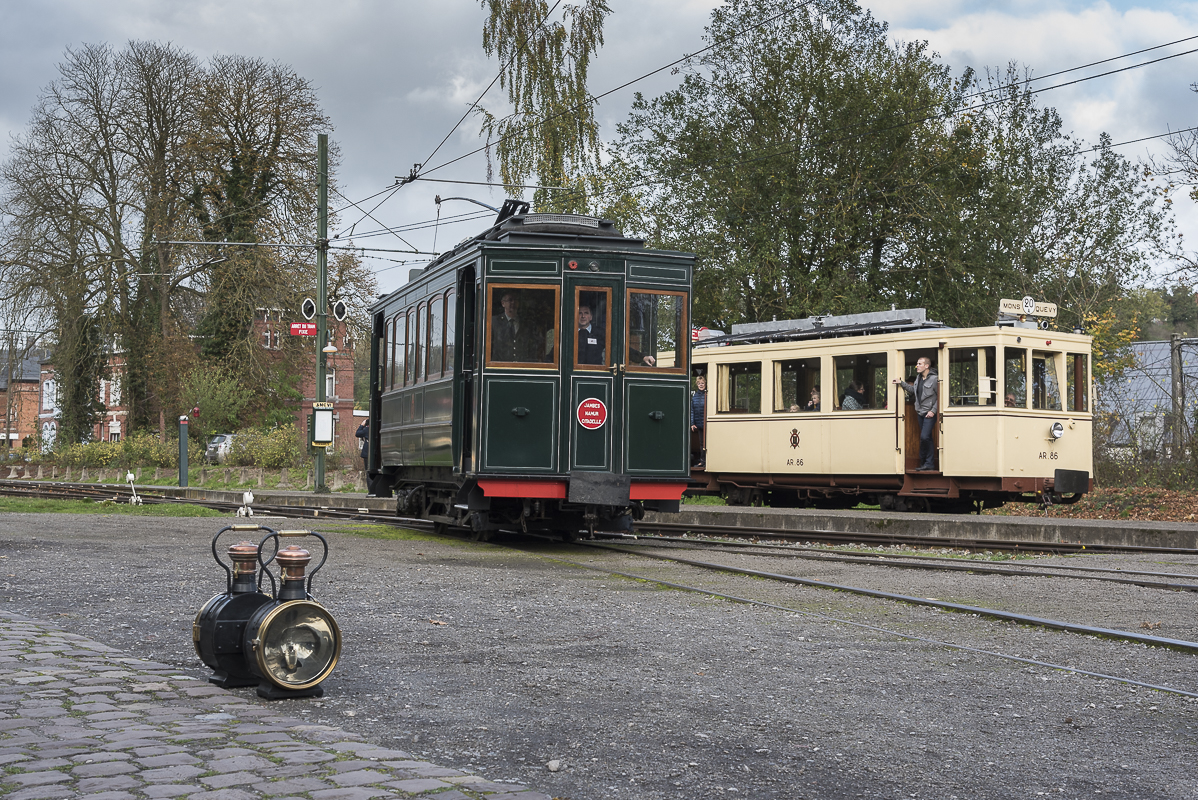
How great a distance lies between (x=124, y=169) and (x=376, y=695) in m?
42.3

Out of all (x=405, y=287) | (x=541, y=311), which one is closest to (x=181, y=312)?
(x=405, y=287)

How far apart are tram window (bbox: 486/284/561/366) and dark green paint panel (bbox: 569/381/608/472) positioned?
1.59 ft

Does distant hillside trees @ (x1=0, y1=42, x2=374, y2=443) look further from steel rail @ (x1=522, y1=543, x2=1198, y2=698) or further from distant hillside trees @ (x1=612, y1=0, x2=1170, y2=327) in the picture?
steel rail @ (x1=522, y1=543, x2=1198, y2=698)

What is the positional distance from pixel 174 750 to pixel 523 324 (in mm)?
9291

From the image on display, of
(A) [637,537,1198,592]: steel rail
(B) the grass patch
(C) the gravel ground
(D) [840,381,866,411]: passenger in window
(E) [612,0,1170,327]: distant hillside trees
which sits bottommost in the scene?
(C) the gravel ground

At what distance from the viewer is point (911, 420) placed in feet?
61.6

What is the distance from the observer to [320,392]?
2755 centimetres

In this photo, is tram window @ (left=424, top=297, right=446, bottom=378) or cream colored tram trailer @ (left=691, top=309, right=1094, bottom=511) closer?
tram window @ (left=424, top=297, right=446, bottom=378)

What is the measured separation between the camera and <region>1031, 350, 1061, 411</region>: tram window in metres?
18.3

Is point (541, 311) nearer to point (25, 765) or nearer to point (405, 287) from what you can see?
point (405, 287)

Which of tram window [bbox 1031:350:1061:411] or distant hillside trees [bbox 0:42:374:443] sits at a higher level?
distant hillside trees [bbox 0:42:374:443]

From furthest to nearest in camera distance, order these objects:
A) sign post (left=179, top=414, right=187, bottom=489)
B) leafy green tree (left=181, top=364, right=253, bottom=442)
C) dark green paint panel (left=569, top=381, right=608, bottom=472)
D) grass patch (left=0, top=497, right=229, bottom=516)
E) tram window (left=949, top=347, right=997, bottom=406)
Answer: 1. leafy green tree (left=181, top=364, right=253, bottom=442)
2. sign post (left=179, top=414, right=187, bottom=489)
3. grass patch (left=0, top=497, right=229, bottom=516)
4. tram window (left=949, top=347, right=997, bottom=406)
5. dark green paint panel (left=569, top=381, right=608, bottom=472)

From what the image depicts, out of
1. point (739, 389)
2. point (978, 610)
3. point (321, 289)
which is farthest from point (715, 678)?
point (321, 289)

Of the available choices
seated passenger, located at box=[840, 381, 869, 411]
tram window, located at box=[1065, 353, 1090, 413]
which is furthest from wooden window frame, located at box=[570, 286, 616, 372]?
tram window, located at box=[1065, 353, 1090, 413]
